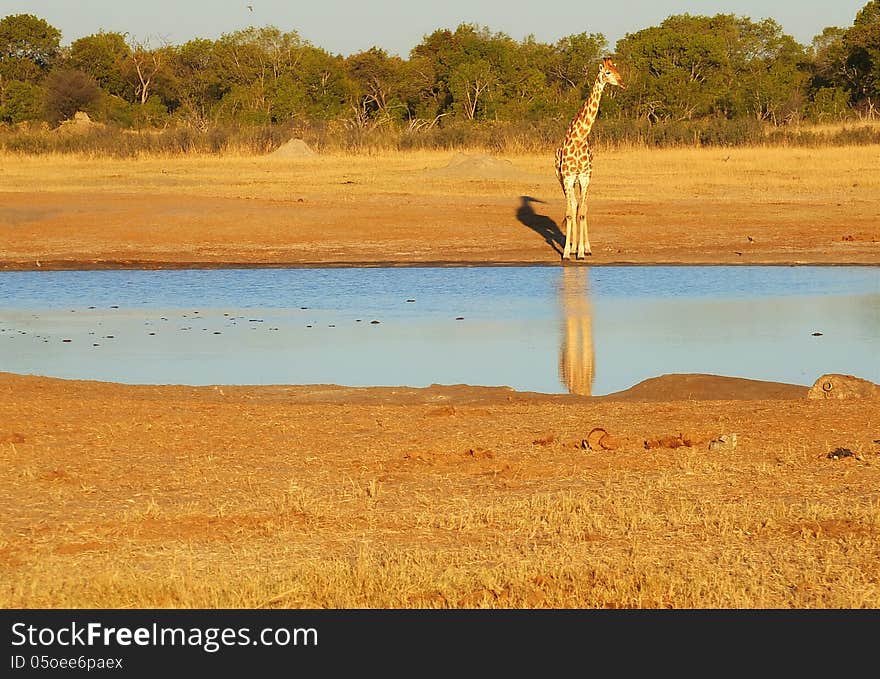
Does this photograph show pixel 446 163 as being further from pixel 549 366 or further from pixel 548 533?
pixel 548 533

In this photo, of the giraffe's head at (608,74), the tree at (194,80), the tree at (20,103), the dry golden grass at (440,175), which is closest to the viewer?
the giraffe's head at (608,74)

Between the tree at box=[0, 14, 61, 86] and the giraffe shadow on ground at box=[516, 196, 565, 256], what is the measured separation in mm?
35926

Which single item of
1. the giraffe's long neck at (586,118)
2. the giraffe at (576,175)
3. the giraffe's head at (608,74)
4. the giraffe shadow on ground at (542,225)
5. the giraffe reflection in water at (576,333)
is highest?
the giraffe's head at (608,74)

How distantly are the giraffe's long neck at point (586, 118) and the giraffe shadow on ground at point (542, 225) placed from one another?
1518mm

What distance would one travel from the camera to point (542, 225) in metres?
21.5

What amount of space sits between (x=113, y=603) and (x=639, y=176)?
79.2 feet

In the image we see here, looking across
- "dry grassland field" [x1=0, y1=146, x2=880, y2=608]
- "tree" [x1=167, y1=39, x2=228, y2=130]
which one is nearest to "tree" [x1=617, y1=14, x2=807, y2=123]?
"tree" [x1=167, y1=39, x2=228, y2=130]

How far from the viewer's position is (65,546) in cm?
578

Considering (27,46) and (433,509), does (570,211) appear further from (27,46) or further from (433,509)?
(27,46)

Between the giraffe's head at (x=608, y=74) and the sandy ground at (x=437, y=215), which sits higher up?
the giraffe's head at (x=608, y=74)

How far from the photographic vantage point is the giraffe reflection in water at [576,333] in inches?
430

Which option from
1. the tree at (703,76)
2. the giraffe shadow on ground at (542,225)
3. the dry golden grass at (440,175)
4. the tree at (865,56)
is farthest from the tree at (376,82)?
the giraffe shadow on ground at (542,225)

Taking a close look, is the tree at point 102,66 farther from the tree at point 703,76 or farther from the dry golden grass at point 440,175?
the dry golden grass at point 440,175
